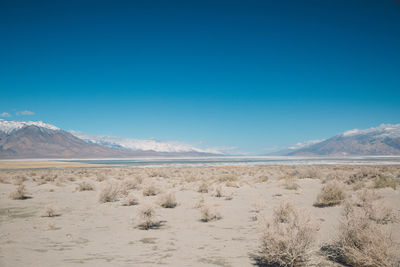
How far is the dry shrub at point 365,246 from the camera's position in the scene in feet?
14.9

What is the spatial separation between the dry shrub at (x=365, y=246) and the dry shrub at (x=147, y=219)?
5.27 meters

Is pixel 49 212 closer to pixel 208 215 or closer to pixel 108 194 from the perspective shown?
pixel 108 194

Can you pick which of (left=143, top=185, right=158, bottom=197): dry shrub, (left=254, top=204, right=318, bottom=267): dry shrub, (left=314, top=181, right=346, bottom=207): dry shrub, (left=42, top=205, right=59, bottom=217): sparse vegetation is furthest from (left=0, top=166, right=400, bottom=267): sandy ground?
(left=143, top=185, right=158, bottom=197): dry shrub

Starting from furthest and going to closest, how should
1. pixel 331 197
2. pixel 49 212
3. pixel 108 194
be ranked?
1. pixel 108 194
2. pixel 331 197
3. pixel 49 212

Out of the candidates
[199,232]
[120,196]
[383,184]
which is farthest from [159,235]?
[383,184]

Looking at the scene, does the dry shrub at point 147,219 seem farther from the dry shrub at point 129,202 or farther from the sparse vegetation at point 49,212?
the dry shrub at point 129,202

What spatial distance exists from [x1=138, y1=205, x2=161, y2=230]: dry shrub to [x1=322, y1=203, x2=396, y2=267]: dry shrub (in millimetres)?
5268

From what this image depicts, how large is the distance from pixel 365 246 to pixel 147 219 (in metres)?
5.93

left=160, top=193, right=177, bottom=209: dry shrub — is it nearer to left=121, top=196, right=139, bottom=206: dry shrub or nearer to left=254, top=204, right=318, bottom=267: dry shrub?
left=121, top=196, right=139, bottom=206: dry shrub

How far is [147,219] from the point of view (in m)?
8.48

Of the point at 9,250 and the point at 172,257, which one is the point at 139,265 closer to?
the point at 172,257

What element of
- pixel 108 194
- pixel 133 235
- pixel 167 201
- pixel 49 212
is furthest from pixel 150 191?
pixel 133 235

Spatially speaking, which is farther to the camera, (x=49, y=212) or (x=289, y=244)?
(x=49, y=212)

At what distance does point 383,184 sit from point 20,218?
1867 cm
